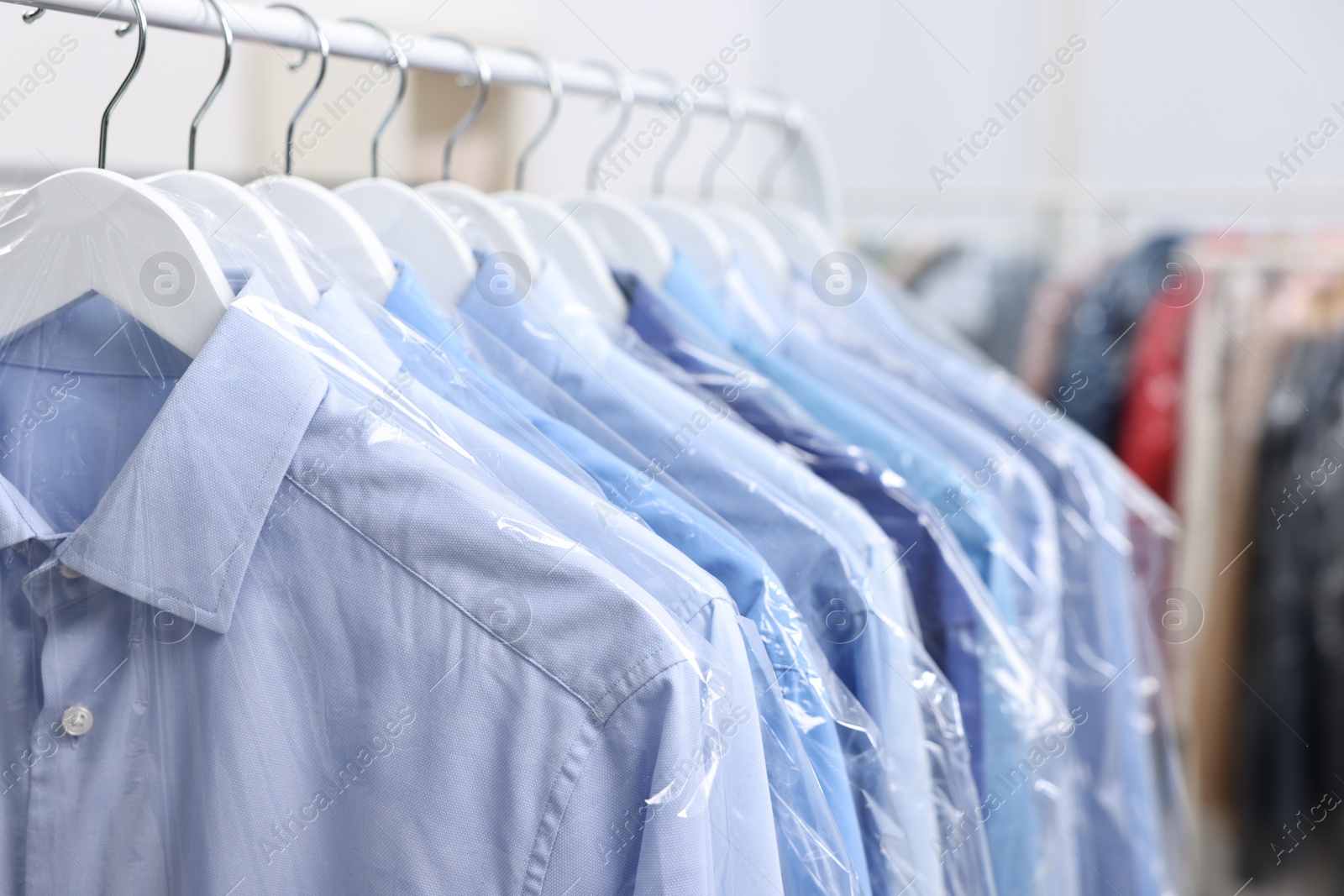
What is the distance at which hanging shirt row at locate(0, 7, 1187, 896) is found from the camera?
18.4 inches

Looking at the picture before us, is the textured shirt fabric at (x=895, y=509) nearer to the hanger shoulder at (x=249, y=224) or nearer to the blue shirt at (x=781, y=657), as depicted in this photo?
the blue shirt at (x=781, y=657)

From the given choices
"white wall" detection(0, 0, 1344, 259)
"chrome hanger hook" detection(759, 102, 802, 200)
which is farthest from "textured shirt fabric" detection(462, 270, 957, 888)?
"white wall" detection(0, 0, 1344, 259)

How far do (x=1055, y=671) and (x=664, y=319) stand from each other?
40 centimetres

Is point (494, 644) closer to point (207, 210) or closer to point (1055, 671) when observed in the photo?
point (207, 210)

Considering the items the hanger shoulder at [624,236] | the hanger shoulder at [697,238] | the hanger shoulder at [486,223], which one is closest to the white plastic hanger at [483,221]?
the hanger shoulder at [486,223]

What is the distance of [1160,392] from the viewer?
160 centimetres

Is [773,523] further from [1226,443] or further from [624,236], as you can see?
[1226,443]

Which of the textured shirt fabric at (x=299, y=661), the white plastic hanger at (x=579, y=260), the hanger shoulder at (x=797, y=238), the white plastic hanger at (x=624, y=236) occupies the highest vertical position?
the hanger shoulder at (x=797, y=238)

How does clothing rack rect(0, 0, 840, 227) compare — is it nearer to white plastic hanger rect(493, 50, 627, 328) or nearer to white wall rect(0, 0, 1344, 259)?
white plastic hanger rect(493, 50, 627, 328)

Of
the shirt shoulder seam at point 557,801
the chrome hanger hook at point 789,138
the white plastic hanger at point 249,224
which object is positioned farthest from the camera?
the chrome hanger hook at point 789,138

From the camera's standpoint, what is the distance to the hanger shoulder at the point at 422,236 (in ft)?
2.32

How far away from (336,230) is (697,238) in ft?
1.27

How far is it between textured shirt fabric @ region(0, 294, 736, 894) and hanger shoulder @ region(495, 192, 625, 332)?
304 millimetres

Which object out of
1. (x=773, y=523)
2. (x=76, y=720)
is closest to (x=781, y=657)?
(x=773, y=523)
